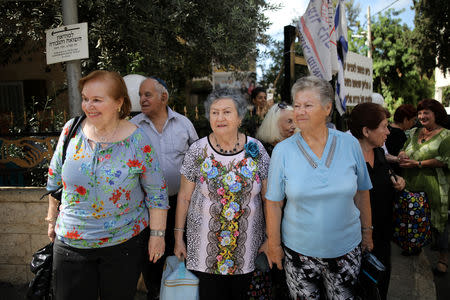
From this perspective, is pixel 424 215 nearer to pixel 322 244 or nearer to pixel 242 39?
pixel 322 244

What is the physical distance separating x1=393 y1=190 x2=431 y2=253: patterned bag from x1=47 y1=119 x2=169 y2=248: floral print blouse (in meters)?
Answer: 1.99

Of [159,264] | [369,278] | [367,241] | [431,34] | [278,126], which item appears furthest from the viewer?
[431,34]

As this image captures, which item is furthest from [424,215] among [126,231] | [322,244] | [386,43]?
[386,43]

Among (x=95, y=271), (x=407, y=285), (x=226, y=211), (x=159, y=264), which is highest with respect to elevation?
(x=226, y=211)

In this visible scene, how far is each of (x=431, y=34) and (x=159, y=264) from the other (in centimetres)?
1839

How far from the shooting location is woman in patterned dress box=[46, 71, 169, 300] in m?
2.03

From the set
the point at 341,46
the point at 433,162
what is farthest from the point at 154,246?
the point at 341,46

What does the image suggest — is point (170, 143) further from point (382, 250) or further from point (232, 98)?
point (382, 250)

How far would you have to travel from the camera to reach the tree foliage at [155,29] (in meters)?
3.87

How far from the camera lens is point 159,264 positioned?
3107 millimetres

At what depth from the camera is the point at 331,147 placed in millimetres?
2211

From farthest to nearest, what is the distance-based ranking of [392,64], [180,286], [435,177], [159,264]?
1. [392,64]
2. [435,177]
3. [159,264]
4. [180,286]

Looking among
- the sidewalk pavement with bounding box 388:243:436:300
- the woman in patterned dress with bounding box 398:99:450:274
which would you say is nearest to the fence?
the woman in patterned dress with bounding box 398:99:450:274

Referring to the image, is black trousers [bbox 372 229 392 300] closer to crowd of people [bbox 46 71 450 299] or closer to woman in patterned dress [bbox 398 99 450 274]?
crowd of people [bbox 46 71 450 299]
